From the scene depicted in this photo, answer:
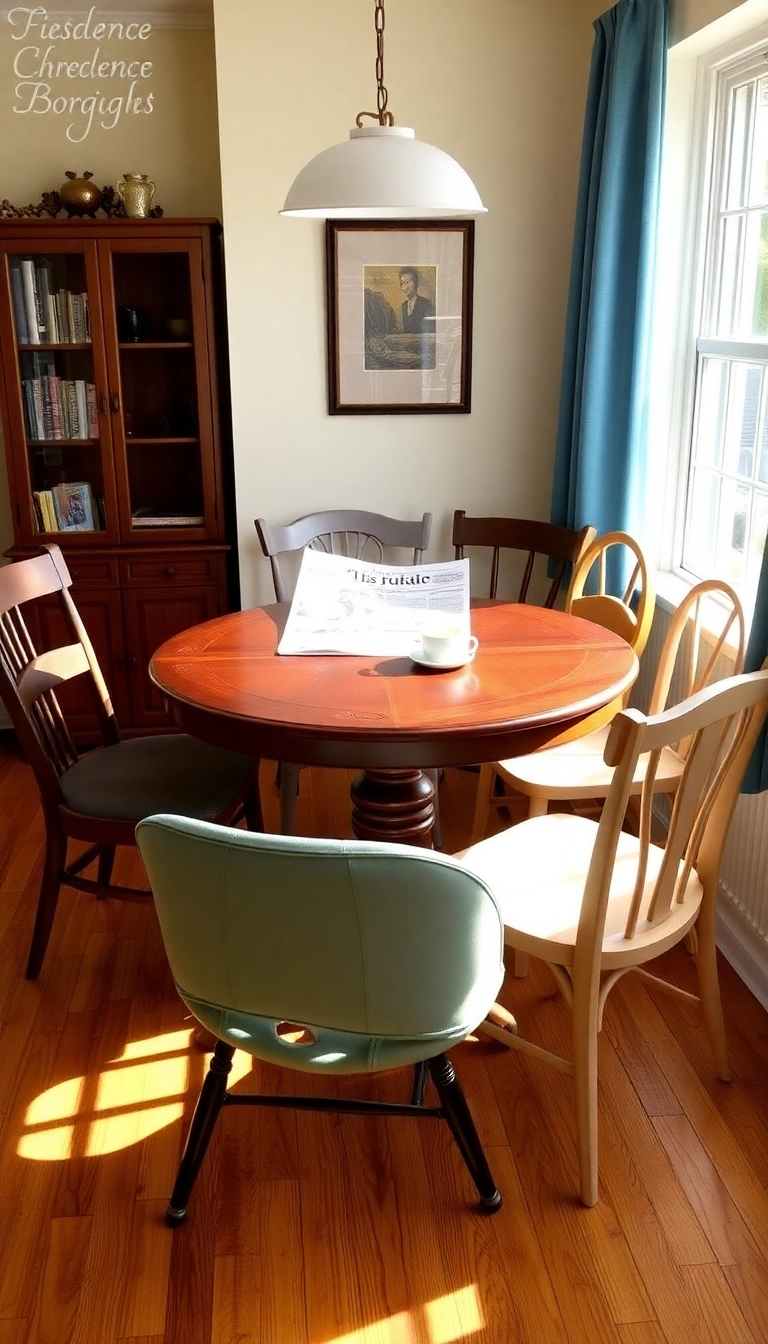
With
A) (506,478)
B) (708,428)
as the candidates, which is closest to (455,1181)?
(708,428)

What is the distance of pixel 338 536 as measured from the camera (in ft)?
11.5

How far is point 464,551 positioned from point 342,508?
430mm

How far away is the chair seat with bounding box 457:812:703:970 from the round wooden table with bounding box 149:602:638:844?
0.23 m

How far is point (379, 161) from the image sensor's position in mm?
1856

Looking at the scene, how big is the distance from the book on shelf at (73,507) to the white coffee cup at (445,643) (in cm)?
195

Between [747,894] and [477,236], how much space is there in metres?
2.15

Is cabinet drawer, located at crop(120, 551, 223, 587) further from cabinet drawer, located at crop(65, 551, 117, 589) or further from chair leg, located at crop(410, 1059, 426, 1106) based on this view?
chair leg, located at crop(410, 1059, 426, 1106)

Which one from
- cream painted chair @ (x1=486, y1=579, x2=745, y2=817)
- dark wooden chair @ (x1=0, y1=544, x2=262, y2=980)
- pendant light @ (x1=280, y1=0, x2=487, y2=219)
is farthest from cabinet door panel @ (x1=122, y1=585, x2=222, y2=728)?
pendant light @ (x1=280, y1=0, x2=487, y2=219)

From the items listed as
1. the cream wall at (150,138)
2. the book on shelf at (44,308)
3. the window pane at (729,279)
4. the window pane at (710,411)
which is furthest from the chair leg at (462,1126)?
the cream wall at (150,138)

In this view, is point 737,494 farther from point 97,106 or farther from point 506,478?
point 97,106

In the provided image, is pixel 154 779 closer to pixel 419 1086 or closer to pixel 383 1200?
pixel 419 1086

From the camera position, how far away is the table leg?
7.64 ft

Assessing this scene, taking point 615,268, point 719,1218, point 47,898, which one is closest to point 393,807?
point 47,898

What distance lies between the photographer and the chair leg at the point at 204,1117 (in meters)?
1.78
